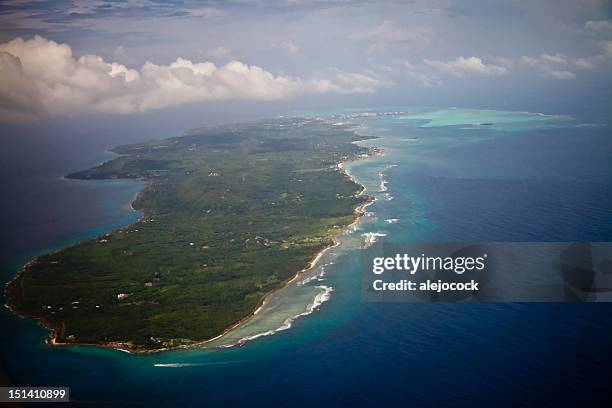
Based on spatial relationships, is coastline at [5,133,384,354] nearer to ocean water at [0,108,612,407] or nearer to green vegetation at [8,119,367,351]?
green vegetation at [8,119,367,351]

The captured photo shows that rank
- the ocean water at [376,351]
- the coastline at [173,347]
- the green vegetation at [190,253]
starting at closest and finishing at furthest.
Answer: the ocean water at [376,351] < the coastline at [173,347] < the green vegetation at [190,253]

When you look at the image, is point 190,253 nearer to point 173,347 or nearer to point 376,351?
point 173,347

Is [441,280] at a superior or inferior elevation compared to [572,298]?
superior

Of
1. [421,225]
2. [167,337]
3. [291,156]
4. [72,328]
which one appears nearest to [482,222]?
[421,225]

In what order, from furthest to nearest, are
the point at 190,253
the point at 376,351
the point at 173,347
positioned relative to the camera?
1. the point at 190,253
2. the point at 173,347
3. the point at 376,351

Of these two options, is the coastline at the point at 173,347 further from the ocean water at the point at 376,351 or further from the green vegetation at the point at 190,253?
the ocean water at the point at 376,351

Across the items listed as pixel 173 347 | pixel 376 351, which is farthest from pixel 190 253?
pixel 376 351

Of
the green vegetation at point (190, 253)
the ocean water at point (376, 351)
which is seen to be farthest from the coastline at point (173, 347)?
the ocean water at point (376, 351)

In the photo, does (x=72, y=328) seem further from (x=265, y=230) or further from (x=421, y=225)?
(x=421, y=225)
